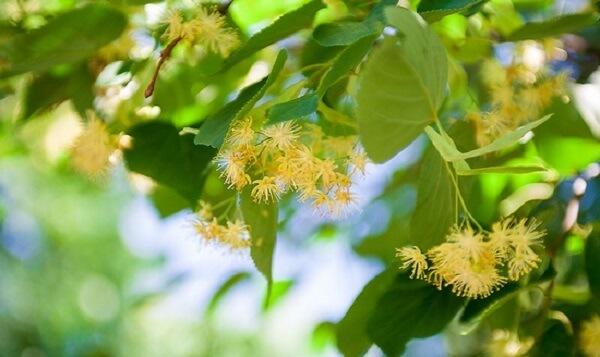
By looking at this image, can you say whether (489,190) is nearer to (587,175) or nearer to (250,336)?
(587,175)

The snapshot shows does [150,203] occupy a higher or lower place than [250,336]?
higher

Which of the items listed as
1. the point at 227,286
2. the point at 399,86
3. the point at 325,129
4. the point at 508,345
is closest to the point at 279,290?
the point at 227,286

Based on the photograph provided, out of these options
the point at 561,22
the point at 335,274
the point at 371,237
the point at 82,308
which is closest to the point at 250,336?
the point at 82,308

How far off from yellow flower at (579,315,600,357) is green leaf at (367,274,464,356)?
97 mm

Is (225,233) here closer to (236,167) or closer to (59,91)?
(236,167)

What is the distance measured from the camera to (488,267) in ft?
1.35

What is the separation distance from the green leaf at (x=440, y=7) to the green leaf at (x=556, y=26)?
9 centimetres

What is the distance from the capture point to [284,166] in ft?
1.37

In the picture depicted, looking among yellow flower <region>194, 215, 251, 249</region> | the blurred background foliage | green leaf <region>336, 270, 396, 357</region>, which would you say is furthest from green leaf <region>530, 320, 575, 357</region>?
yellow flower <region>194, 215, 251, 249</region>

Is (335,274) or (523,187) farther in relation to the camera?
(335,274)

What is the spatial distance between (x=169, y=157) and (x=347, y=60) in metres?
0.18

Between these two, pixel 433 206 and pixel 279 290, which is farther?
pixel 279 290

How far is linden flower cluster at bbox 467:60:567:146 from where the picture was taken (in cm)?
52

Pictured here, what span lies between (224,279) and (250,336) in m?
1.20
